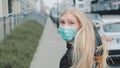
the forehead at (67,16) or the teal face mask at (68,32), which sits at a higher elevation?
the forehead at (67,16)

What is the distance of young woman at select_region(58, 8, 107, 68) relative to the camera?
104 inches

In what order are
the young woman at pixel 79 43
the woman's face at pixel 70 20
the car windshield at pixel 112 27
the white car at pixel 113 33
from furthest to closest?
the car windshield at pixel 112 27 < the white car at pixel 113 33 < the woman's face at pixel 70 20 < the young woman at pixel 79 43

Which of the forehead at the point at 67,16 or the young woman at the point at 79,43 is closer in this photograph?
the young woman at the point at 79,43

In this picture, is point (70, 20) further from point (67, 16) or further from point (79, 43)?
point (79, 43)

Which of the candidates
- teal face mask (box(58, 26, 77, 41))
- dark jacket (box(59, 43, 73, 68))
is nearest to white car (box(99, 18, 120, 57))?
teal face mask (box(58, 26, 77, 41))

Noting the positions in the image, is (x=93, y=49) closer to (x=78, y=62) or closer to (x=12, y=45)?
(x=78, y=62)

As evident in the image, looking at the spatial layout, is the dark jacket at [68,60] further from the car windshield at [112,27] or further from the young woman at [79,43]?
the car windshield at [112,27]

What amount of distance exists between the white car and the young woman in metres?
7.99

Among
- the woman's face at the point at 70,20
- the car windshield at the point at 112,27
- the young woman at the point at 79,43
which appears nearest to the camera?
the young woman at the point at 79,43

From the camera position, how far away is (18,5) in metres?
46.2

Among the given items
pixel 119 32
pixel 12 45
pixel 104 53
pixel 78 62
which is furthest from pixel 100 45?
pixel 12 45

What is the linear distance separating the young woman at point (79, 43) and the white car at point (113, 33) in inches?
315

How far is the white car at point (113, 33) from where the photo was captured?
11.0 m

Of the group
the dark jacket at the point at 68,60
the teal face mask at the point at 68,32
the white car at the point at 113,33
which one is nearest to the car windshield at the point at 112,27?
the white car at the point at 113,33
